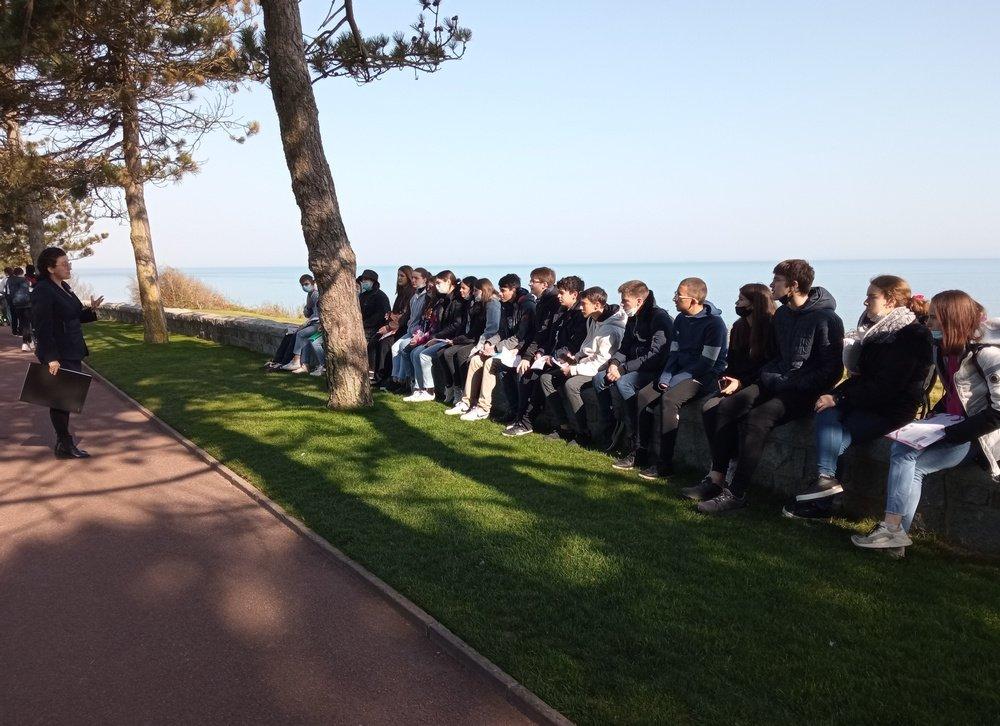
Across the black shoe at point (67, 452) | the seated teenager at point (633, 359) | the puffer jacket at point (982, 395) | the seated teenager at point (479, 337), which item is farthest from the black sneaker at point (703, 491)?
the black shoe at point (67, 452)

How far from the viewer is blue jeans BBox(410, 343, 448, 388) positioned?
9664mm

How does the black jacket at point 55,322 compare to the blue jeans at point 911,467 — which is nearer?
the blue jeans at point 911,467

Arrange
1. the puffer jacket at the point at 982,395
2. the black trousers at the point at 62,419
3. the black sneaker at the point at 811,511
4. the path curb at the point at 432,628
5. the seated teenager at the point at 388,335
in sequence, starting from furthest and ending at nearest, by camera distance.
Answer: the seated teenager at the point at 388,335, the black trousers at the point at 62,419, the black sneaker at the point at 811,511, the puffer jacket at the point at 982,395, the path curb at the point at 432,628

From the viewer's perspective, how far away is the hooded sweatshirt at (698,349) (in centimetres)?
625

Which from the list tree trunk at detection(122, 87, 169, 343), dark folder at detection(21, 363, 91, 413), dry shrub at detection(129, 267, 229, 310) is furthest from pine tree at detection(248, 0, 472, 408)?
dry shrub at detection(129, 267, 229, 310)

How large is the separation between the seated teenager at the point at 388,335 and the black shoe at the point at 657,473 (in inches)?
216

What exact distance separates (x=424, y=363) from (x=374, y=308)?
2.41m

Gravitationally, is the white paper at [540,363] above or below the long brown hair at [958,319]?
below

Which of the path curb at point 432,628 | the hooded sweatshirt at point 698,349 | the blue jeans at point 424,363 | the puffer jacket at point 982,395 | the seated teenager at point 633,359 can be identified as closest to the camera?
the path curb at point 432,628

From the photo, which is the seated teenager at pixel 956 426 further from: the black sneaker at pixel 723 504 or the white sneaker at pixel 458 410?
the white sneaker at pixel 458 410

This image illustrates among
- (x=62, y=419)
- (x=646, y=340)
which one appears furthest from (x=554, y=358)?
(x=62, y=419)

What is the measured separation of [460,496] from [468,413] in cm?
295

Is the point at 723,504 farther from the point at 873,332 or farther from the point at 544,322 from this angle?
the point at 544,322

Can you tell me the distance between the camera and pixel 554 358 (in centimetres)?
779
